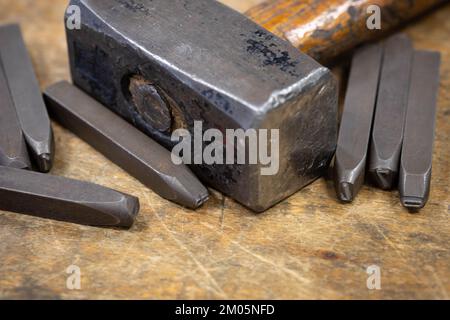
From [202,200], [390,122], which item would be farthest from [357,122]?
[202,200]

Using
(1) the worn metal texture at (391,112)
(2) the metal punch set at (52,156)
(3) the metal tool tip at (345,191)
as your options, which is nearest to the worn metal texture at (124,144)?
(2) the metal punch set at (52,156)

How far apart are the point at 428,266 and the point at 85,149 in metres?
0.94

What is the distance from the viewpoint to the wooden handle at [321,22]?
2.29m

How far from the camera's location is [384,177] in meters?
2.05

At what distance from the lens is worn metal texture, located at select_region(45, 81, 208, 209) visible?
2.01 meters

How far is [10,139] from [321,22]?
899mm

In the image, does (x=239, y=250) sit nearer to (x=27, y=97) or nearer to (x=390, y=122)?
(x=390, y=122)

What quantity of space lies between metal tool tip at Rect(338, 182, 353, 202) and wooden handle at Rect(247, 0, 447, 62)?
0.48 meters

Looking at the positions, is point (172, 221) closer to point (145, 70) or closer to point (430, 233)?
point (145, 70)

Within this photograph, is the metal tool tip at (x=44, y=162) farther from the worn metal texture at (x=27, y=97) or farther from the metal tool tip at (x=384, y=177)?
the metal tool tip at (x=384, y=177)

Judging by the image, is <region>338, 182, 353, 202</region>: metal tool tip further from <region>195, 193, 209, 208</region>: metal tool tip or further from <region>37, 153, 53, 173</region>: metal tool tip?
<region>37, 153, 53, 173</region>: metal tool tip

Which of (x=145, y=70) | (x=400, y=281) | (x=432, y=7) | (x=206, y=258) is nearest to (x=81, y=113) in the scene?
(x=145, y=70)

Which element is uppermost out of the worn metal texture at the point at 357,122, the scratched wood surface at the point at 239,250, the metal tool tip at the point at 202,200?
the worn metal texture at the point at 357,122

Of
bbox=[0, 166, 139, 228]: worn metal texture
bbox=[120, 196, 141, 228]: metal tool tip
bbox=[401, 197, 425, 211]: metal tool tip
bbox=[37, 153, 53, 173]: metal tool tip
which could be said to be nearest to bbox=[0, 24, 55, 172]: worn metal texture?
bbox=[37, 153, 53, 173]: metal tool tip
